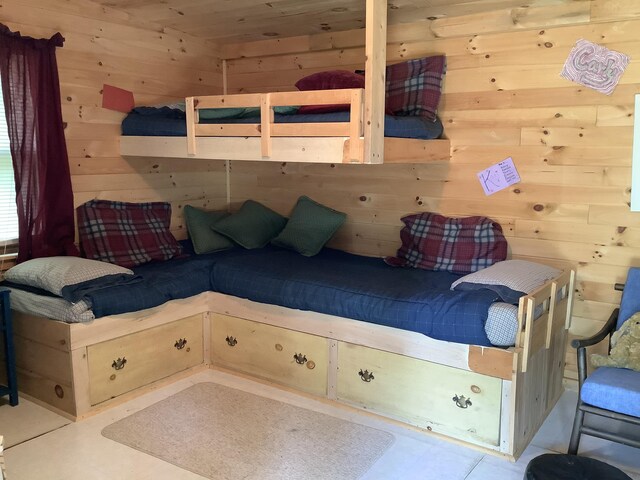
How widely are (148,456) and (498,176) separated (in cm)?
225

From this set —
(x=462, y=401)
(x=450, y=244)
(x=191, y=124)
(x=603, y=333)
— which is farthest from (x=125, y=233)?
(x=603, y=333)

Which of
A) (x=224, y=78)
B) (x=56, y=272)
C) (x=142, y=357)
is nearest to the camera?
(x=56, y=272)

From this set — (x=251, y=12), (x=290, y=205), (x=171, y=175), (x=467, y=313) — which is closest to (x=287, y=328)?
(x=467, y=313)

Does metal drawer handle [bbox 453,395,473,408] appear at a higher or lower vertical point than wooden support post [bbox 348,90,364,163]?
lower

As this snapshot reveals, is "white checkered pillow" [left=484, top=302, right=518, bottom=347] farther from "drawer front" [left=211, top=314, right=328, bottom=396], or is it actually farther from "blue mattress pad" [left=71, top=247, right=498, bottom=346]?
"drawer front" [left=211, top=314, right=328, bottom=396]

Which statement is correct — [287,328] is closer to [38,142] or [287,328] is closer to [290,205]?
[290,205]

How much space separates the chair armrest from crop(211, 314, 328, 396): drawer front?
3.84 ft

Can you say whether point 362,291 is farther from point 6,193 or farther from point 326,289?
point 6,193

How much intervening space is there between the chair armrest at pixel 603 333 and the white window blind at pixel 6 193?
112 inches

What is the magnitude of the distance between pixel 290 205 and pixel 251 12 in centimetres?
132

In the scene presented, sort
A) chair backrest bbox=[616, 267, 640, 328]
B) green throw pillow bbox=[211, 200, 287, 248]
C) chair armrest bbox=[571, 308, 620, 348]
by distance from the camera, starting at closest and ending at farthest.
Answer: chair armrest bbox=[571, 308, 620, 348]
chair backrest bbox=[616, 267, 640, 328]
green throw pillow bbox=[211, 200, 287, 248]

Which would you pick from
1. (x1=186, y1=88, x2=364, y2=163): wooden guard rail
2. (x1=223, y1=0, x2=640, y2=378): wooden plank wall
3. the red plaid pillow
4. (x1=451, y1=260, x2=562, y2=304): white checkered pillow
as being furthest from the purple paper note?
(x1=186, y1=88, x2=364, y2=163): wooden guard rail

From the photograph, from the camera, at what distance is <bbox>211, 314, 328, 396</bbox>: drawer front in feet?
9.63

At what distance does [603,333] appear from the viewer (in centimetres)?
258
